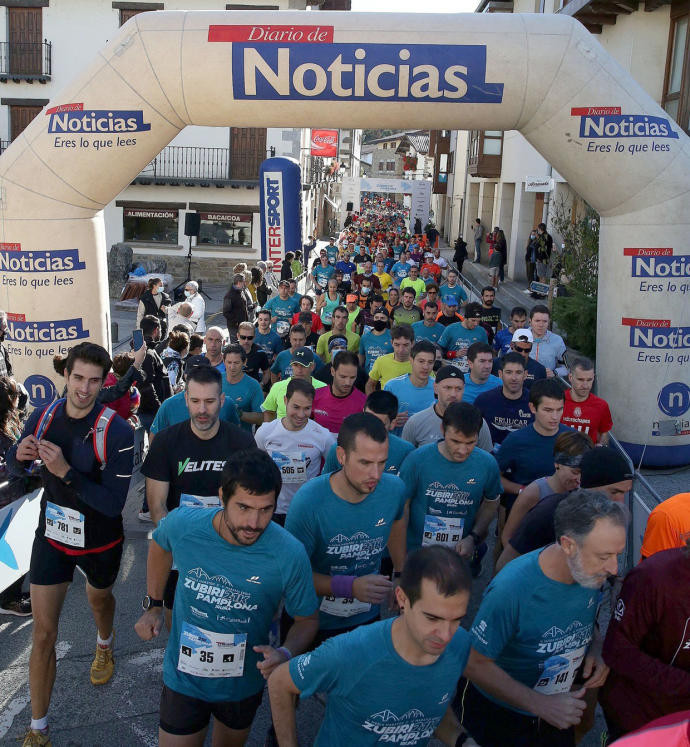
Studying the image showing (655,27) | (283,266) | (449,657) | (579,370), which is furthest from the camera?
(283,266)

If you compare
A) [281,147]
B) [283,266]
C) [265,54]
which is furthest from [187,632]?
[281,147]

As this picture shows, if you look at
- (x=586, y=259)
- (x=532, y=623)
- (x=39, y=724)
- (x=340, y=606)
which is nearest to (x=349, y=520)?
(x=340, y=606)

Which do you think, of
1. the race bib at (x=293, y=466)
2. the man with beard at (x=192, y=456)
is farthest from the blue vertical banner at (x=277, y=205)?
the man with beard at (x=192, y=456)

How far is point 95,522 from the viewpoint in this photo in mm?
4219

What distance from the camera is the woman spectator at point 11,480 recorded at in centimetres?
496

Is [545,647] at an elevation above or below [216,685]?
above

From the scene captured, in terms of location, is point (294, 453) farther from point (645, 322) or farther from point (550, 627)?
point (645, 322)

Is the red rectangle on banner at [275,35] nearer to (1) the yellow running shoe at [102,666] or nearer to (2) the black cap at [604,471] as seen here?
(2) the black cap at [604,471]

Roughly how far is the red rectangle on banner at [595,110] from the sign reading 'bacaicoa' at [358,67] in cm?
78

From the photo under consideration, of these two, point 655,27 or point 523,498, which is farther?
point 655,27

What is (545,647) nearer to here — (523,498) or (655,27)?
(523,498)

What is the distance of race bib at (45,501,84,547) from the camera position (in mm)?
4137

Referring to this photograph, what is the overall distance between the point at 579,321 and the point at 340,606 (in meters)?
7.62

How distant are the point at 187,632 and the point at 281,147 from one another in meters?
24.0
